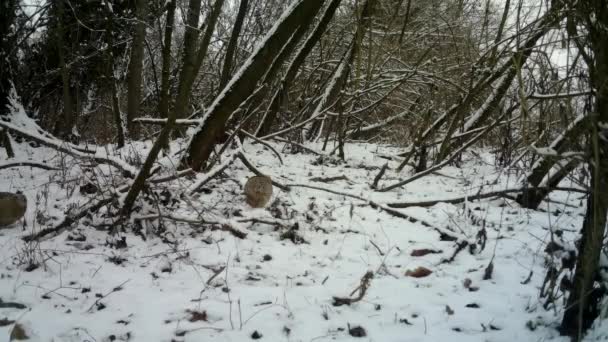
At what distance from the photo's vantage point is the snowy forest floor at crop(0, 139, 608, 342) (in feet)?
6.37

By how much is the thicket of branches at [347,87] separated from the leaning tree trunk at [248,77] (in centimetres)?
1

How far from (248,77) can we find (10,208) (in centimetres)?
210

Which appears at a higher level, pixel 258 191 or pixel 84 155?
pixel 84 155

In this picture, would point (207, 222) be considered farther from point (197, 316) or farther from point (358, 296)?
point (358, 296)

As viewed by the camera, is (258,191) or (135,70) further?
(135,70)

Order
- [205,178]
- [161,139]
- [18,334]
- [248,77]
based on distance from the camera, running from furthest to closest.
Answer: [248,77]
[205,178]
[161,139]
[18,334]

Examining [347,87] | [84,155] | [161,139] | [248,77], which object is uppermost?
[347,87]

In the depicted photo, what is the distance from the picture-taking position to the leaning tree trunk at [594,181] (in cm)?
156

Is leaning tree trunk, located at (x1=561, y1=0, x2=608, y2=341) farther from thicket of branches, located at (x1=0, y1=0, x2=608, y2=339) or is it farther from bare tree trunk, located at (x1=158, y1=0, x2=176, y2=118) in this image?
bare tree trunk, located at (x1=158, y1=0, x2=176, y2=118)

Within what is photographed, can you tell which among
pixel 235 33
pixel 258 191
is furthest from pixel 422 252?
pixel 235 33

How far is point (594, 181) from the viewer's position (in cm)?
164

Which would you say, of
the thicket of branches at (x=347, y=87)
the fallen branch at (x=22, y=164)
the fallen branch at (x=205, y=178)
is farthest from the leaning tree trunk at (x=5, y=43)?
the fallen branch at (x=205, y=178)

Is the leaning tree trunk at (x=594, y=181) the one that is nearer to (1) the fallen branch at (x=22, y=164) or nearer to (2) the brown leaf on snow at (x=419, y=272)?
(2) the brown leaf on snow at (x=419, y=272)

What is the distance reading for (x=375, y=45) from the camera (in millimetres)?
7633
